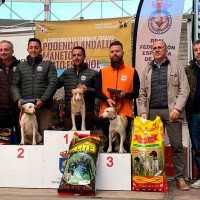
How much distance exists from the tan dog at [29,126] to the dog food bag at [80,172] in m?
0.63

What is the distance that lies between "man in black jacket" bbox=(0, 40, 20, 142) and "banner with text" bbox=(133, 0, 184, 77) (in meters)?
1.89

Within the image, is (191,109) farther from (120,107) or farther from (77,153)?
(77,153)

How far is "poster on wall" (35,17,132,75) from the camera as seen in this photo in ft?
20.0

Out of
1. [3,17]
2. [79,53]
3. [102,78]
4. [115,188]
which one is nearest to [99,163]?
[115,188]

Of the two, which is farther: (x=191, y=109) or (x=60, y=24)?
(x=60, y=24)

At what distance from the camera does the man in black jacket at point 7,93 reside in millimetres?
5062

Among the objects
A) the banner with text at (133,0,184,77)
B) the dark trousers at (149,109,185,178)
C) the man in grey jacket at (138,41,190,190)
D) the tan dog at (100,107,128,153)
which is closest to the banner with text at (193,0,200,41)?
the banner with text at (133,0,184,77)

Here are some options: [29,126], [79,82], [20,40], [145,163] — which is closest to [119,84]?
[79,82]

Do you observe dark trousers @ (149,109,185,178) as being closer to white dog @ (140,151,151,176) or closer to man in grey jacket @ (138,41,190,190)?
man in grey jacket @ (138,41,190,190)

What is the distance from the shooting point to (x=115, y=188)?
4.49m

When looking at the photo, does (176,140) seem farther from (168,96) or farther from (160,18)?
(160,18)

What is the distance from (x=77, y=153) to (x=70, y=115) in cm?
87

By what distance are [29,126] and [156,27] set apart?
2.43m

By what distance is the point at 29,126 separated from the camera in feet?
15.5
